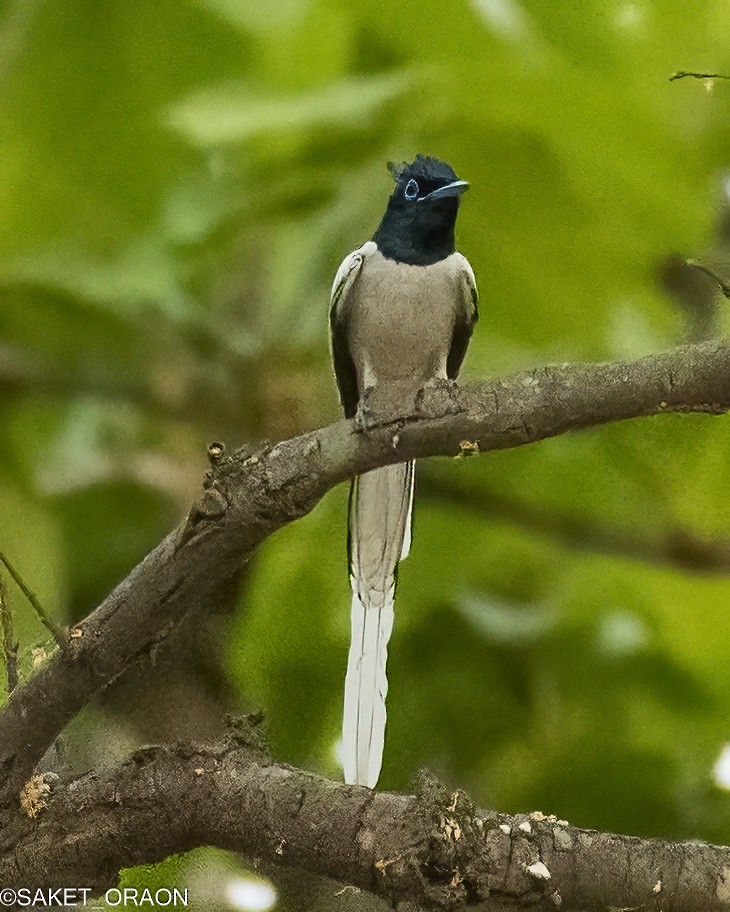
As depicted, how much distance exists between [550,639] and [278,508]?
362 mm

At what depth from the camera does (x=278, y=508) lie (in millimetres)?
845

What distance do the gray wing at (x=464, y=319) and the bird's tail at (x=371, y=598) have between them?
0.13 m

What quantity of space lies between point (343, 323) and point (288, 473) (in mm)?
254

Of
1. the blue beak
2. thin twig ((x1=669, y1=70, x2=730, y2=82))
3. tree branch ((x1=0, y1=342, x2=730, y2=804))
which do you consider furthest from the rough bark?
thin twig ((x1=669, y1=70, x2=730, y2=82))

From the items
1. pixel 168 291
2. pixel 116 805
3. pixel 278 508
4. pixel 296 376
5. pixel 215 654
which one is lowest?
pixel 116 805

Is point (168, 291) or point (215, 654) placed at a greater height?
point (168, 291)

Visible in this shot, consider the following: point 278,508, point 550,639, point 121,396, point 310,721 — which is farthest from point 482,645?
point 121,396

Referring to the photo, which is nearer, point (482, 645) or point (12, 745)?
point (12, 745)

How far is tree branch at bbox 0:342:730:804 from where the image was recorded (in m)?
0.85

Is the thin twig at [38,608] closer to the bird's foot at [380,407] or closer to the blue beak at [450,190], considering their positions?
the bird's foot at [380,407]

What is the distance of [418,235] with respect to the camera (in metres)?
1.02

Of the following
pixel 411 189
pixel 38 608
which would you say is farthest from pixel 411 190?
pixel 38 608

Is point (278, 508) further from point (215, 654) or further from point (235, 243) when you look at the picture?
point (235, 243)

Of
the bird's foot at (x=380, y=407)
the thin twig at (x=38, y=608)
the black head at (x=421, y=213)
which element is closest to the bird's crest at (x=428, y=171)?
the black head at (x=421, y=213)
